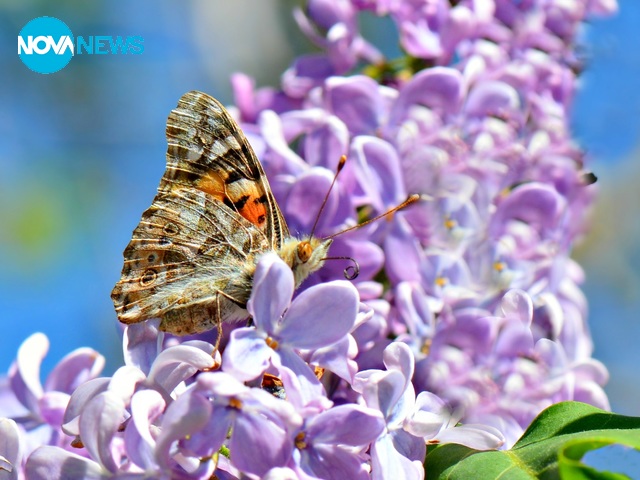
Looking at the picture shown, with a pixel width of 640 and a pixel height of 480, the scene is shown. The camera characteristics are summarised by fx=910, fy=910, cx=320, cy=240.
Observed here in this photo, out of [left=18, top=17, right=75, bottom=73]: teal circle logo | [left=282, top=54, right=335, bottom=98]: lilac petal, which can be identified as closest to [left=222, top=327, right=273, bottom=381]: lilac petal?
[left=282, top=54, right=335, bottom=98]: lilac petal

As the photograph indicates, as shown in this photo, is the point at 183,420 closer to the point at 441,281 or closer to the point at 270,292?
the point at 270,292

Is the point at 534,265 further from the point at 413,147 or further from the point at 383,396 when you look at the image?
the point at 383,396

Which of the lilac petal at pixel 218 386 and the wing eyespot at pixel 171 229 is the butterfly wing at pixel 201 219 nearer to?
the wing eyespot at pixel 171 229

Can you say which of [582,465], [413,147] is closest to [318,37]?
[413,147]

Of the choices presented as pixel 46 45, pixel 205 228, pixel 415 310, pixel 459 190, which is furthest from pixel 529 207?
pixel 46 45

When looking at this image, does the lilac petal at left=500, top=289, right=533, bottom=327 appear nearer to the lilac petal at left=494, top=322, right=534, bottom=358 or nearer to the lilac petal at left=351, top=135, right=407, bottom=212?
the lilac petal at left=494, top=322, right=534, bottom=358

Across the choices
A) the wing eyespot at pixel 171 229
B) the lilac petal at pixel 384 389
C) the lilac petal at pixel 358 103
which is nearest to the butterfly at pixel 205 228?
the wing eyespot at pixel 171 229

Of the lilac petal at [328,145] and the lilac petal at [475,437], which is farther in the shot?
the lilac petal at [328,145]
